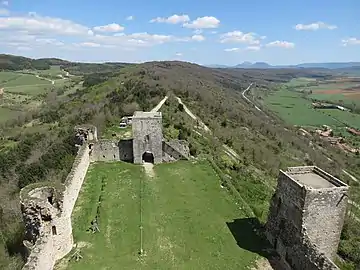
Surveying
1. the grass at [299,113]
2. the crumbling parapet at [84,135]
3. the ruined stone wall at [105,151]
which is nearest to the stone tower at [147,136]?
the ruined stone wall at [105,151]

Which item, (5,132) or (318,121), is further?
(318,121)

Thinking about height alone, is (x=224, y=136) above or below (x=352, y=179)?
above

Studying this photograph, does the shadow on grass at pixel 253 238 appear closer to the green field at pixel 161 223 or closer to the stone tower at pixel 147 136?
the green field at pixel 161 223

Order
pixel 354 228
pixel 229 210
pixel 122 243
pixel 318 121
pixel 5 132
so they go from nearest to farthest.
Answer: pixel 122 243
pixel 229 210
pixel 354 228
pixel 5 132
pixel 318 121

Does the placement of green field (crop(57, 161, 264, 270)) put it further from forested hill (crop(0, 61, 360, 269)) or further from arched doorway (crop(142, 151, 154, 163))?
forested hill (crop(0, 61, 360, 269))

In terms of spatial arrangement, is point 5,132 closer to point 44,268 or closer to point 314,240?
point 44,268

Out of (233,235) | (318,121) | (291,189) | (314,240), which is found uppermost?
(291,189)

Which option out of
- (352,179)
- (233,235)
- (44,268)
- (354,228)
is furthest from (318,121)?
(44,268)
